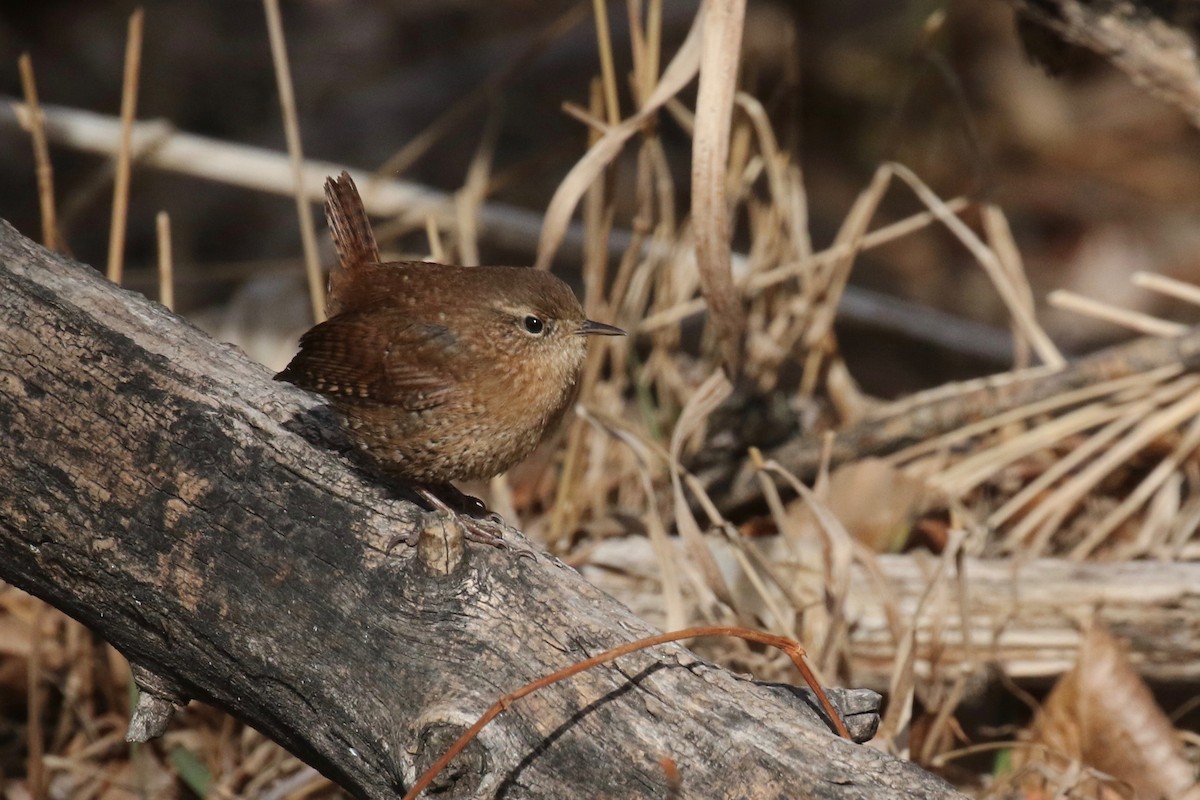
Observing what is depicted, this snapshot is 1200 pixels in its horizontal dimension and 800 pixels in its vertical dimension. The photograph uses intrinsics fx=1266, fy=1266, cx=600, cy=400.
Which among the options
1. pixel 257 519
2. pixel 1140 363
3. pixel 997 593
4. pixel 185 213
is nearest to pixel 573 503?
pixel 997 593

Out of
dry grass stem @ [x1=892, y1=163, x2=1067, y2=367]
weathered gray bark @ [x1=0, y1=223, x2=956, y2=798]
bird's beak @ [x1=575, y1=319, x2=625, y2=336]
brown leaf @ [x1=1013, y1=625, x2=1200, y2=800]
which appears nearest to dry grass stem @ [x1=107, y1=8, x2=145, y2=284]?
weathered gray bark @ [x1=0, y1=223, x2=956, y2=798]

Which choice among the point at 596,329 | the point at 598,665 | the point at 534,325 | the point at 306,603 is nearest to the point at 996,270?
the point at 596,329

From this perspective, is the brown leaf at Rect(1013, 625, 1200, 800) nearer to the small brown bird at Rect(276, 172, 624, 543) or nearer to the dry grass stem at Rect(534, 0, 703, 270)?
the small brown bird at Rect(276, 172, 624, 543)

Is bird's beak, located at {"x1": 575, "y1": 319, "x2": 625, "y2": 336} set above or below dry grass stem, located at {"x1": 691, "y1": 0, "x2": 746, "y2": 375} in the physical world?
below

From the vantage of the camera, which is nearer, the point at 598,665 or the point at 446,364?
the point at 598,665

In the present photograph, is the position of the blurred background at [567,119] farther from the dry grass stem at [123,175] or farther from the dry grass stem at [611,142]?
the dry grass stem at [611,142]

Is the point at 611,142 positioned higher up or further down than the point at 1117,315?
further down

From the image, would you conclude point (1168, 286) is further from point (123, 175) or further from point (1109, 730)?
point (123, 175)

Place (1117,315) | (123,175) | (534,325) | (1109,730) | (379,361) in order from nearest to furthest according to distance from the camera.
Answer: (379,361) → (534,325) → (1109,730) → (123,175) → (1117,315)
